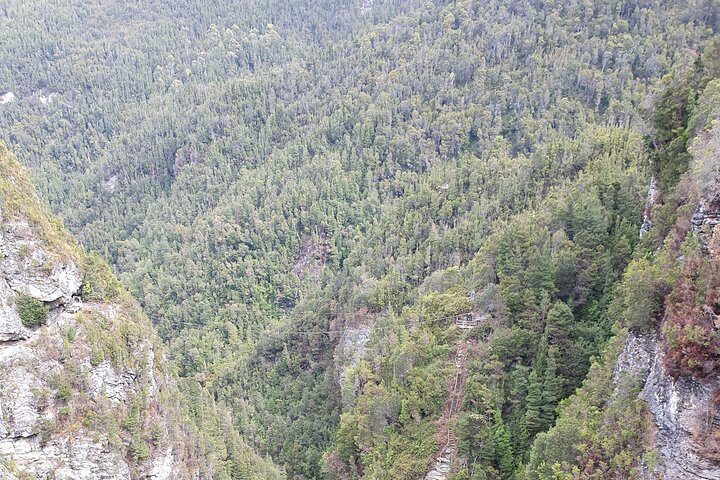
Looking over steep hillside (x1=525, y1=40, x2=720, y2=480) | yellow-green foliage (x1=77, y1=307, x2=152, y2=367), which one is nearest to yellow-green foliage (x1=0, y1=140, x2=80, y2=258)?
yellow-green foliage (x1=77, y1=307, x2=152, y2=367)

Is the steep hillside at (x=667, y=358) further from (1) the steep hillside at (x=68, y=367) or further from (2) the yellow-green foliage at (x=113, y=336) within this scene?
(2) the yellow-green foliage at (x=113, y=336)

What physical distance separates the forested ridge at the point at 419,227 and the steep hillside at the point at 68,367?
531 inches

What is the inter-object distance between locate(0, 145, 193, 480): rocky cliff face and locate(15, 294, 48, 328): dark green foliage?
0.23 feet

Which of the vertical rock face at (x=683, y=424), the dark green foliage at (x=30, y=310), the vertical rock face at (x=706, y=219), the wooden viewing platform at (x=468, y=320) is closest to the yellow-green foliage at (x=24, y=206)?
the dark green foliage at (x=30, y=310)

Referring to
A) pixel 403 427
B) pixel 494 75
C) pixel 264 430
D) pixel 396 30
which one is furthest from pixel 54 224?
pixel 396 30

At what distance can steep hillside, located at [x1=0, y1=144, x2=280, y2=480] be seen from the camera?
42.5 meters

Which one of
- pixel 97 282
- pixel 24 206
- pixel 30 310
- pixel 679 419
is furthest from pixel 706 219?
pixel 24 206

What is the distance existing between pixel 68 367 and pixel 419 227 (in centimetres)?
5644

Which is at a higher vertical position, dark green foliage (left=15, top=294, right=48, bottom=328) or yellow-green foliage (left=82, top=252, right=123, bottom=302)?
dark green foliage (left=15, top=294, right=48, bottom=328)

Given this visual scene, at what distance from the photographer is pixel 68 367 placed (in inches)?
1770

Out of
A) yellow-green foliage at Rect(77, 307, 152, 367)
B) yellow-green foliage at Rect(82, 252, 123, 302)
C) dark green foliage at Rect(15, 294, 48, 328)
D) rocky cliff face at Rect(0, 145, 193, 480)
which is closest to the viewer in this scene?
rocky cliff face at Rect(0, 145, 193, 480)

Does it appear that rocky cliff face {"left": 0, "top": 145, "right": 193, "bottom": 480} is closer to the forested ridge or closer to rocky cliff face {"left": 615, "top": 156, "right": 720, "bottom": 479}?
the forested ridge

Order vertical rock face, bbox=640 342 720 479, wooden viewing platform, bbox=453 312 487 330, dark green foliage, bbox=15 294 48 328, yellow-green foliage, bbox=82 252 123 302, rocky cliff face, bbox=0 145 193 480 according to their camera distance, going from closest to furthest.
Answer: vertical rock face, bbox=640 342 720 479 < rocky cliff face, bbox=0 145 193 480 < dark green foliage, bbox=15 294 48 328 < yellow-green foliage, bbox=82 252 123 302 < wooden viewing platform, bbox=453 312 487 330

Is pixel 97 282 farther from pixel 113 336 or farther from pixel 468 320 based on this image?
pixel 468 320
